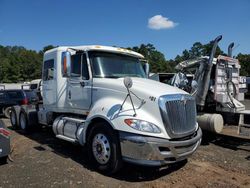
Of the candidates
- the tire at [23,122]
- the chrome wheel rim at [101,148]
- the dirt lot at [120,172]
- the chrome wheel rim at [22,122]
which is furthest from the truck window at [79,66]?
the chrome wheel rim at [22,122]

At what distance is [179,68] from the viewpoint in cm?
1019

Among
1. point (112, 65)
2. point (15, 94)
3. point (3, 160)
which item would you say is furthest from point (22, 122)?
point (15, 94)

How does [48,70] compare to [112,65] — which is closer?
[112,65]

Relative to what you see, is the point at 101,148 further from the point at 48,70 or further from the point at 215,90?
the point at 215,90

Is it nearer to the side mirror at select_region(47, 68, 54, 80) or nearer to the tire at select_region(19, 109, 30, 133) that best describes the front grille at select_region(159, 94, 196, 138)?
the side mirror at select_region(47, 68, 54, 80)

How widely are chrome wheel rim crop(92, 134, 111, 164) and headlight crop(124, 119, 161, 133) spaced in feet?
2.59

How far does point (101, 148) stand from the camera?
6.18 meters

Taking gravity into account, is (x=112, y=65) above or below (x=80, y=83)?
above

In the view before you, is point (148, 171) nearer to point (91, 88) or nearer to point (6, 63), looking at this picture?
point (91, 88)

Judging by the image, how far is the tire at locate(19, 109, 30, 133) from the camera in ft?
35.9

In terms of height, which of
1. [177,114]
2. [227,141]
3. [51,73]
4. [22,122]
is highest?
[51,73]

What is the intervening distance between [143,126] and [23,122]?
23.3 ft

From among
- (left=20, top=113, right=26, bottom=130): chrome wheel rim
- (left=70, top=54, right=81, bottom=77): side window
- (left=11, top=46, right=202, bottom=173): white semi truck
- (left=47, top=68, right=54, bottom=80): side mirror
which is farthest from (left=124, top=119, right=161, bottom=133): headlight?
(left=20, top=113, right=26, bottom=130): chrome wheel rim

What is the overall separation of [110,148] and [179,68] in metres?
5.12
